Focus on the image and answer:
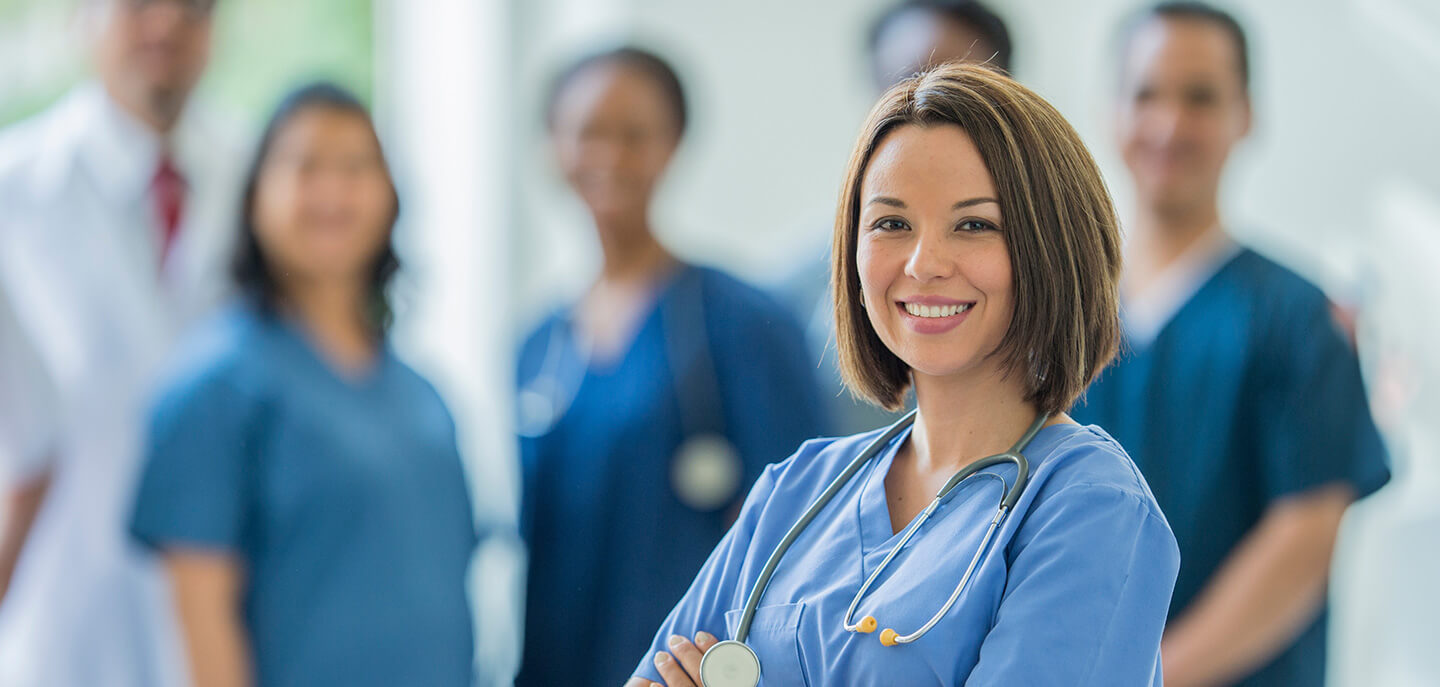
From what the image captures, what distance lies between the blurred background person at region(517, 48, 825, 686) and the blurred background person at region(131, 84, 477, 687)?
0.12m

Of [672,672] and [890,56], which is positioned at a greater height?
[890,56]

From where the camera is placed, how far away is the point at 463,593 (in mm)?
1093

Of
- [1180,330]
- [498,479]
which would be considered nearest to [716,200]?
[498,479]

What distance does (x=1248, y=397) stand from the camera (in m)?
0.56

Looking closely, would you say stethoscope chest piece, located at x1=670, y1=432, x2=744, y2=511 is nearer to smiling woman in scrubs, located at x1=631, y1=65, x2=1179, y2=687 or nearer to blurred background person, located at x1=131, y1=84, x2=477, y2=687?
smiling woman in scrubs, located at x1=631, y1=65, x2=1179, y2=687

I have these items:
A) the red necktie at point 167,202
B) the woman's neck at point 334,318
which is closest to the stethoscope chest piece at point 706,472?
the woman's neck at point 334,318

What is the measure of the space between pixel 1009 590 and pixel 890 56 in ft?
1.94

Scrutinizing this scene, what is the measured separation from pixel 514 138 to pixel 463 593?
4.63 feet

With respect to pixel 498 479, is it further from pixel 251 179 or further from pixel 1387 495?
pixel 1387 495

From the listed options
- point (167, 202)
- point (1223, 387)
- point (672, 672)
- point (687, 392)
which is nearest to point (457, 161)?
point (167, 202)

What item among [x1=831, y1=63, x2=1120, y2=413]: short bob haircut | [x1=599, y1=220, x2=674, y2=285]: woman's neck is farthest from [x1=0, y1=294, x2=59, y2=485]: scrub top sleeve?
[x1=831, y1=63, x2=1120, y2=413]: short bob haircut

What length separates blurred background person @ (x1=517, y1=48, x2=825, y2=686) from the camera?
23.3 inches

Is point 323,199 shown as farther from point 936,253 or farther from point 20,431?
point 936,253

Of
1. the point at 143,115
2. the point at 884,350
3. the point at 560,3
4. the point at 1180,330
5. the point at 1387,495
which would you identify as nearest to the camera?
the point at 884,350
